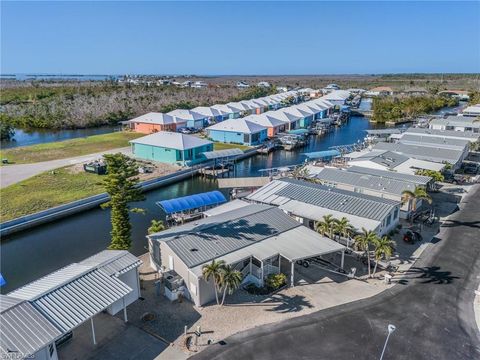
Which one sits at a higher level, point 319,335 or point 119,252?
point 119,252

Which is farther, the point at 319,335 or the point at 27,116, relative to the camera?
the point at 27,116

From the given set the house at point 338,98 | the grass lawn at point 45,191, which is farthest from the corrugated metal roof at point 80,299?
the house at point 338,98

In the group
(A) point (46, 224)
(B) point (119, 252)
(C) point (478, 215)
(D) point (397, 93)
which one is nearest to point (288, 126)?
(C) point (478, 215)

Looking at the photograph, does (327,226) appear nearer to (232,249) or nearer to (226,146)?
(232,249)

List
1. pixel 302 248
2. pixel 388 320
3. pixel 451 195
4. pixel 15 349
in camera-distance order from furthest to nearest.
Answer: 1. pixel 451 195
2. pixel 302 248
3. pixel 388 320
4. pixel 15 349

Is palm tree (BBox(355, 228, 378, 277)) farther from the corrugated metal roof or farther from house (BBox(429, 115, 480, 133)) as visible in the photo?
house (BBox(429, 115, 480, 133))

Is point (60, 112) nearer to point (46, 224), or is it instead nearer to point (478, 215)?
point (46, 224)
